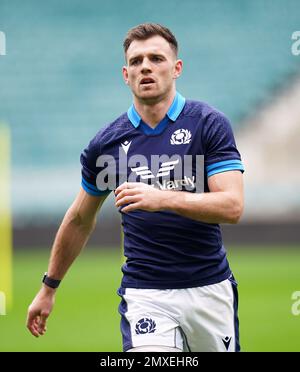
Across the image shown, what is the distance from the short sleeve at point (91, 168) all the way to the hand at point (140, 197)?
34.4 inches

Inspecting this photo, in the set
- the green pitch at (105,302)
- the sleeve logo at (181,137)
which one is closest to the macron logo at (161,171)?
the sleeve logo at (181,137)

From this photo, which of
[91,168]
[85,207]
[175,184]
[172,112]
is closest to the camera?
[175,184]

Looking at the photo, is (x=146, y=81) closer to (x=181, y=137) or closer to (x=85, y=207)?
(x=181, y=137)

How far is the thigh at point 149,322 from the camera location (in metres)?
4.31

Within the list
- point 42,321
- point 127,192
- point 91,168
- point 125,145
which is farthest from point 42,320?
point 127,192

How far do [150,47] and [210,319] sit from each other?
158 cm

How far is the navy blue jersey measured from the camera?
4465 millimetres

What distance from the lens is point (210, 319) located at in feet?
14.8

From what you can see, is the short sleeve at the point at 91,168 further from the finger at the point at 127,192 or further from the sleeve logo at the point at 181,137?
the finger at the point at 127,192

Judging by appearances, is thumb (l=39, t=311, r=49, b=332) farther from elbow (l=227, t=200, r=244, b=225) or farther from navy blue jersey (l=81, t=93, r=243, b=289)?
elbow (l=227, t=200, r=244, b=225)

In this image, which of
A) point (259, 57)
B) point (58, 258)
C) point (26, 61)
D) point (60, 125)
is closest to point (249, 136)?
point (259, 57)

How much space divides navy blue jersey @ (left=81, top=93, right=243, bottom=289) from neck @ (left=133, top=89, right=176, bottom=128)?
1.1 inches

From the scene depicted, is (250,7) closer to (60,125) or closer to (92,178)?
(60,125)

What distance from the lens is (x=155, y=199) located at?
3.97 m
